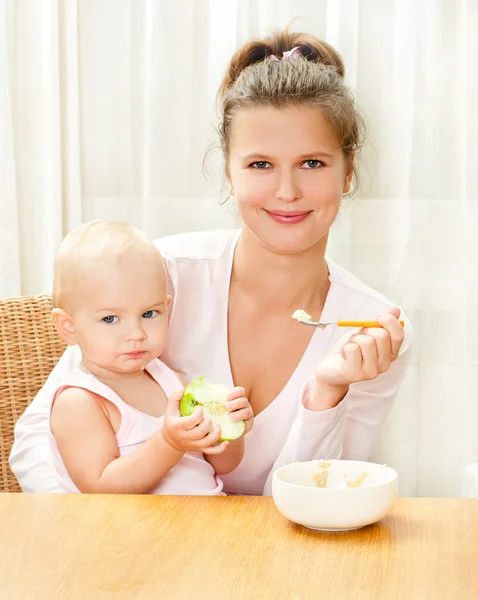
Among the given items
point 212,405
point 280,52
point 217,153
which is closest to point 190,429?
point 212,405

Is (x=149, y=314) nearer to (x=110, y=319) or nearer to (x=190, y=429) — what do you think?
(x=110, y=319)

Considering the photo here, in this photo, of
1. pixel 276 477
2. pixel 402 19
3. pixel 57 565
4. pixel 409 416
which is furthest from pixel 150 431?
pixel 402 19

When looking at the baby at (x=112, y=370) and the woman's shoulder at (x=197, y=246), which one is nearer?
the baby at (x=112, y=370)

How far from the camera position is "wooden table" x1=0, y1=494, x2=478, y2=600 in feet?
2.98

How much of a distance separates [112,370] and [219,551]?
0.60 m

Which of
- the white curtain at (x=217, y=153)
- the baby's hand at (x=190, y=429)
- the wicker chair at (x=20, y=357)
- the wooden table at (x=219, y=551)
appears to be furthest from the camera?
the white curtain at (x=217, y=153)

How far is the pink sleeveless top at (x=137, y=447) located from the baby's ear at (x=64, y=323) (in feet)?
0.21

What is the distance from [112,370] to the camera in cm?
156

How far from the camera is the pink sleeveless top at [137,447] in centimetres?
151

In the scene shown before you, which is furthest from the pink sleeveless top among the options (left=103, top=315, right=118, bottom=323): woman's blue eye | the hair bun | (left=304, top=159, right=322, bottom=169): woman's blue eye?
the hair bun

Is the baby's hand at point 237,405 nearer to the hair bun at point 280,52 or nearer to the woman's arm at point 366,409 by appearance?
the woman's arm at point 366,409

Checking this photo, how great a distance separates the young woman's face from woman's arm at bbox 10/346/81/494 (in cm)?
46

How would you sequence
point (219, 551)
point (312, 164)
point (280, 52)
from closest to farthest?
point (219, 551) → point (312, 164) → point (280, 52)

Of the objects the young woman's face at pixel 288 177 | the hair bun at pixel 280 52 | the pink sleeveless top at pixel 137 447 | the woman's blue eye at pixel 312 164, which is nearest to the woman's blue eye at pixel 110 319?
the pink sleeveless top at pixel 137 447
